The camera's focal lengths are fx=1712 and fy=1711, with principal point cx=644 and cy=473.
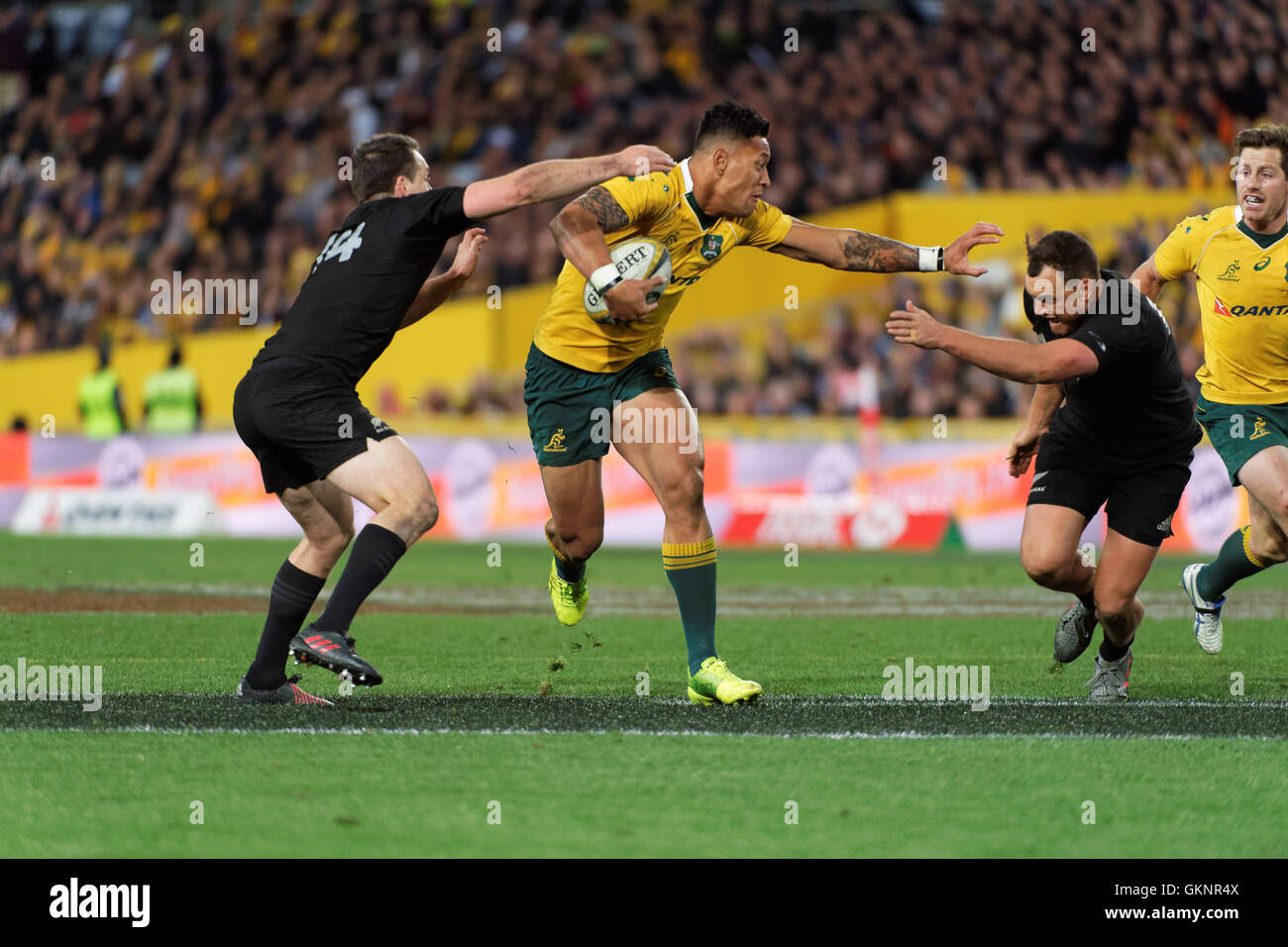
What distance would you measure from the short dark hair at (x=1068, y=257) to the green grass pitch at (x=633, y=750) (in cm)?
171

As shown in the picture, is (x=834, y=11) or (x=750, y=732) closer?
(x=750, y=732)

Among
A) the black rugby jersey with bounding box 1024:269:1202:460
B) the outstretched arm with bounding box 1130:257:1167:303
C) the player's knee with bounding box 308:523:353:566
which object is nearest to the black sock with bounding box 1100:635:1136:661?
the black rugby jersey with bounding box 1024:269:1202:460

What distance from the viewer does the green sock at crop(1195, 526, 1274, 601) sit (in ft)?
26.8

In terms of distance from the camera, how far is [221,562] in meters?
15.5

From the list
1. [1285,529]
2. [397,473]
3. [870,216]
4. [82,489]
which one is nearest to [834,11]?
[870,216]

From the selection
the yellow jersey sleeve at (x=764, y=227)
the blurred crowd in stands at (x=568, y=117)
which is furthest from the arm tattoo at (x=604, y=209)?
the blurred crowd in stands at (x=568, y=117)

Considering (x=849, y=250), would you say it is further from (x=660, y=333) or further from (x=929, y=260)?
(x=660, y=333)

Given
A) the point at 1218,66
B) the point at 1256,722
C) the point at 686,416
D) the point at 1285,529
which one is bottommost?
the point at 1256,722

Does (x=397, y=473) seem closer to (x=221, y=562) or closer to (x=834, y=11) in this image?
(x=221, y=562)

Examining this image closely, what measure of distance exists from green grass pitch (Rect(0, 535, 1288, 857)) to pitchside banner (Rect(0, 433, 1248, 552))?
7683 mm

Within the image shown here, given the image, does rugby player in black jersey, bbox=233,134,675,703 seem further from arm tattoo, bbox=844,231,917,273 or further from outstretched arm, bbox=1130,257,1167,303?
outstretched arm, bbox=1130,257,1167,303

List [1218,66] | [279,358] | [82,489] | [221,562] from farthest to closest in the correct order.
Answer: [1218,66], [82,489], [221,562], [279,358]

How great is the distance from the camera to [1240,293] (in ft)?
26.1

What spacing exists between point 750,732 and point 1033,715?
4.00 ft
